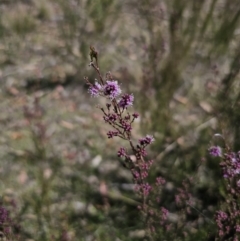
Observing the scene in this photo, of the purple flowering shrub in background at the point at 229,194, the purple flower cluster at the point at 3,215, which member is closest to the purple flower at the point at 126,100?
the purple flowering shrub in background at the point at 229,194

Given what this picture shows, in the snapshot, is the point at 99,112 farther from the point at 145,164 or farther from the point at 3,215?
the point at 145,164

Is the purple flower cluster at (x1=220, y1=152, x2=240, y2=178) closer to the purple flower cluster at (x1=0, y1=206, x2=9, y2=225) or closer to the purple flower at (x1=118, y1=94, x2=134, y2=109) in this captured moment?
the purple flower at (x1=118, y1=94, x2=134, y2=109)

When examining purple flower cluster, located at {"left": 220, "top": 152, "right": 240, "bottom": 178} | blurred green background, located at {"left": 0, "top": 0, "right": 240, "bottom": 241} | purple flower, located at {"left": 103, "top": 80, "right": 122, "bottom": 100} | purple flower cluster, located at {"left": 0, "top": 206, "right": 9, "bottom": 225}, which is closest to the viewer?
purple flower, located at {"left": 103, "top": 80, "right": 122, "bottom": 100}

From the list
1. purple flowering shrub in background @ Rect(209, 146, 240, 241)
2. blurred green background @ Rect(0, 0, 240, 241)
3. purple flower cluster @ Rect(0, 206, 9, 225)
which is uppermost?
blurred green background @ Rect(0, 0, 240, 241)

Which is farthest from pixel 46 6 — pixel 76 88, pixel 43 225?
pixel 43 225

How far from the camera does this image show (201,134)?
2691 millimetres

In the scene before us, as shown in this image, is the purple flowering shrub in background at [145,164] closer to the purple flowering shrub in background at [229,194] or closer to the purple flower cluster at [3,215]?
the purple flowering shrub in background at [229,194]

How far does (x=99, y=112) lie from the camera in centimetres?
287

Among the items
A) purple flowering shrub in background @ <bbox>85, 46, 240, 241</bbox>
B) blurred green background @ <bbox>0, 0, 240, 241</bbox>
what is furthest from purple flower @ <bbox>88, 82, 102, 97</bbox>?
blurred green background @ <bbox>0, 0, 240, 241</bbox>

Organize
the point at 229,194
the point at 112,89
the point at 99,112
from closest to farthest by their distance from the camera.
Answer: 1. the point at 112,89
2. the point at 229,194
3. the point at 99,112

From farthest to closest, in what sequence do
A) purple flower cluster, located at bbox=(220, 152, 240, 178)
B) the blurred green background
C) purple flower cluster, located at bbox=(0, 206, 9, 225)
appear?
the blurred green background → purple flower cluster, located at bbox=(0, 206, 9, 225) → purple flower cluster, located at bbox=(220, 152, 240, 178)

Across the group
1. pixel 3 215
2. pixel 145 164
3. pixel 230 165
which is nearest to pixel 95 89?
pixel 145 164

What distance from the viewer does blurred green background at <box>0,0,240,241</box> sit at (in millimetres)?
2301

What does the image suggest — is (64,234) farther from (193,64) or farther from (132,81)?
(193,64)
